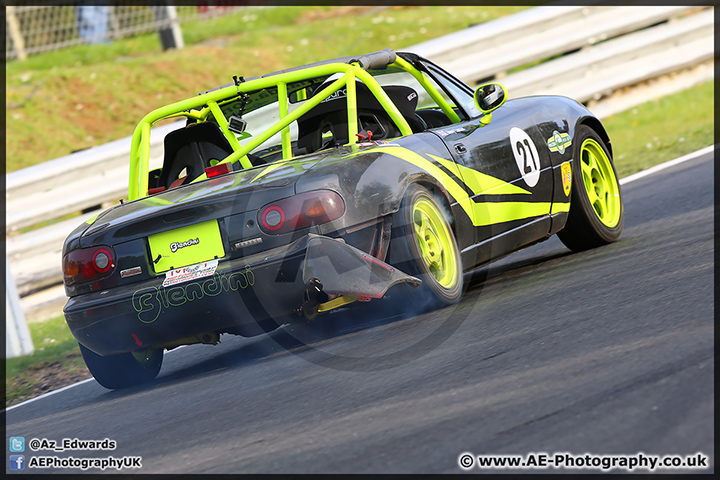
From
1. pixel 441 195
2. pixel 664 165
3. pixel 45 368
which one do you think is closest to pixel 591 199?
pixel 441 195

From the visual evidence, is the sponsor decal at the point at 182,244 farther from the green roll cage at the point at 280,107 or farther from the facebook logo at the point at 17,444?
the facebook logo at the point at 17,444

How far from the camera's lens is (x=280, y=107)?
542 centimetres

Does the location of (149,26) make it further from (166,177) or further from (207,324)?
(207,324)

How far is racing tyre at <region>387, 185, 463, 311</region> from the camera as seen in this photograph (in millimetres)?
4586

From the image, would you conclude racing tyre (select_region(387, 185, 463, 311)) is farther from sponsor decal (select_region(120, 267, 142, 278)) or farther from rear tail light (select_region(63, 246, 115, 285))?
rear tail light (select_region(63, 246, 115, 285))

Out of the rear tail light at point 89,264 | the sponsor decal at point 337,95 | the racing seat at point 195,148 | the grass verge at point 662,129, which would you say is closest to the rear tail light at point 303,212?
the rear tail light at point 89,264

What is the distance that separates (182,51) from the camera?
13633 mm

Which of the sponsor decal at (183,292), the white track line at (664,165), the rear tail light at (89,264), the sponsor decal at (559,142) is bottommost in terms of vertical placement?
the white track line at (664,165)

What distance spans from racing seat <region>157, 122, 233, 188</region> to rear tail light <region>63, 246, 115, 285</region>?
3.32 feet

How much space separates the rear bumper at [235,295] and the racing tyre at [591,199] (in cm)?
210

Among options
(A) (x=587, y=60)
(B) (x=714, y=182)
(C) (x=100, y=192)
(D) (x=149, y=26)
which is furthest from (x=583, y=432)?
(D) (x=149, y=26)

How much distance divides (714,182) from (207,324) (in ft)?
15.3

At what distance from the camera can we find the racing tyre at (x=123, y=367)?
5.01m

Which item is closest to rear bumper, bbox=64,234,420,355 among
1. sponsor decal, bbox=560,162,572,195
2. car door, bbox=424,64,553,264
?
car door, bbox=424,64,553,264
